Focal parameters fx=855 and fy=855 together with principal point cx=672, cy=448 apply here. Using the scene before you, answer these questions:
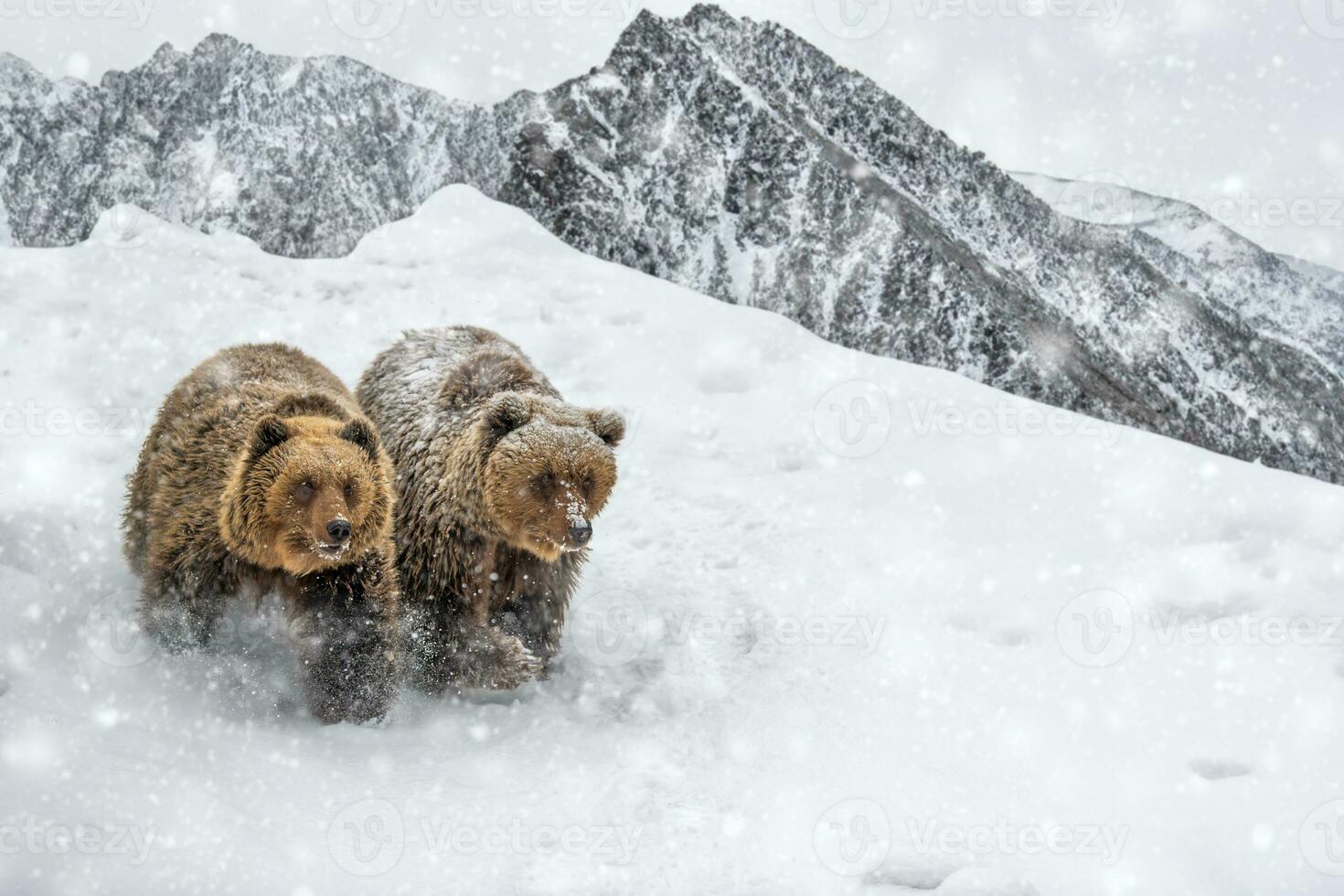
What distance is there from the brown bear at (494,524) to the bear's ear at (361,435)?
0.64 meters

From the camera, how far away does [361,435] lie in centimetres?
449

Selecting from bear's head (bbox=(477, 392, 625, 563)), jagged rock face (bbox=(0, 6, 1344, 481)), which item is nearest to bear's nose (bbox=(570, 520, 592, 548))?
bear's head (bbox=(477, 392, 625, 563))

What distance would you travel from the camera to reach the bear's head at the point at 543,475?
469 cm

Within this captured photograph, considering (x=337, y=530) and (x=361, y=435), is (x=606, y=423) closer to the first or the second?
(x=361, y=435)

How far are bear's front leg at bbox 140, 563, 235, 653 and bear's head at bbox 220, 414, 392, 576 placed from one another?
0.35 meters

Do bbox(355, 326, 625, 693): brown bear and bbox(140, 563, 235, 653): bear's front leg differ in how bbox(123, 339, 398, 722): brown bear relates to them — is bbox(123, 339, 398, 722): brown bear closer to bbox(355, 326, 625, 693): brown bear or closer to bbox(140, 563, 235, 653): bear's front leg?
bbox(140, 563, 235, 653): bear's front leg

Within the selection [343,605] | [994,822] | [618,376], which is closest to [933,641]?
[994,822]

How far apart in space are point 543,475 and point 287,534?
4.33ft

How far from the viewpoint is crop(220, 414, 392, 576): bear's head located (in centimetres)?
404

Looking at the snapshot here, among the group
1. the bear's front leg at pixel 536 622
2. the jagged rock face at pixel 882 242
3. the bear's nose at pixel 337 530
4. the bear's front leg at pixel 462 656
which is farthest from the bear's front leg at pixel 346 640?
the jagged rock face at pixel 882 242

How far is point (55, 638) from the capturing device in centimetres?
414

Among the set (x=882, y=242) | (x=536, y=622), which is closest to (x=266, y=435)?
(x=536, y=622)

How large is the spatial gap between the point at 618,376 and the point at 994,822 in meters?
5.72

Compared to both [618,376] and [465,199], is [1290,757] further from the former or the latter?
[465,199]
